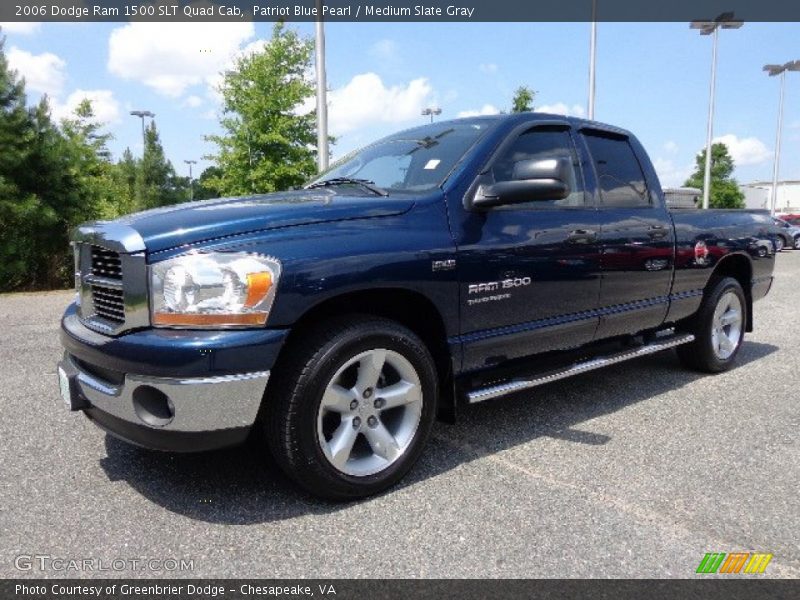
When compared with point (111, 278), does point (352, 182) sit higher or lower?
higher

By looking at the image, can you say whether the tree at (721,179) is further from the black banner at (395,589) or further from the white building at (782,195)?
the black banner at (395,589)

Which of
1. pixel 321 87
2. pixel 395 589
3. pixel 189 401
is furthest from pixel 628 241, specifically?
pixel 321 87

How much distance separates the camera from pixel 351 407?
2682 millimetres

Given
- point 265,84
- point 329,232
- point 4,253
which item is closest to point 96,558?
point 329,232

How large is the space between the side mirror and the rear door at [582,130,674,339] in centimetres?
83

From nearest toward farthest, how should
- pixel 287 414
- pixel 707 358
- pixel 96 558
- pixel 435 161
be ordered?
pixel 96 558 < pixel 287 414 < pixel 435 161 < pixel 707 358

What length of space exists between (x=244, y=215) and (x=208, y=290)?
0.39 meters

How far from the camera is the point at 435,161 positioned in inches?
131

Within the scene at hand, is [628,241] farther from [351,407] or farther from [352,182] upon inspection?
[351,407]

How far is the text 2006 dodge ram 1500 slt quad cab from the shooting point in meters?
2.37

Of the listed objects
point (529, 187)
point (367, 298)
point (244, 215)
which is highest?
point (529, 187)

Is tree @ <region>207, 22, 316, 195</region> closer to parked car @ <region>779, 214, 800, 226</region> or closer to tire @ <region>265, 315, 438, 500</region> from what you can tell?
tire @ <region>265, 315, 438, 500</region>

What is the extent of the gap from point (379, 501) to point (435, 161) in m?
1.78

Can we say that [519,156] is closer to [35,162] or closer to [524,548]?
[524,548]
